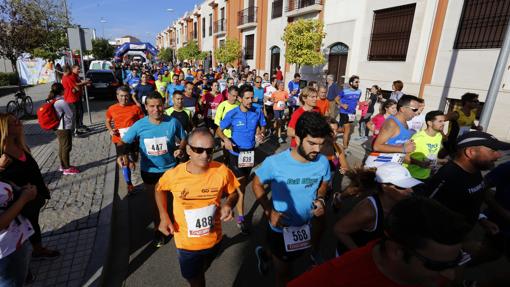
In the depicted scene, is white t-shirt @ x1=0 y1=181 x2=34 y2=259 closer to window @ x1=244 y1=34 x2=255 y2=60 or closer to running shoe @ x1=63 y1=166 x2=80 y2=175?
running shoe @ x1=63 y1=166 x2=80 y2=175

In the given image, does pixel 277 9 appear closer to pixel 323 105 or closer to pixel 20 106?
pixel 20 106

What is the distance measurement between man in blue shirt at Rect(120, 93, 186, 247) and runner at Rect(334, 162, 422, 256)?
92.9 inches

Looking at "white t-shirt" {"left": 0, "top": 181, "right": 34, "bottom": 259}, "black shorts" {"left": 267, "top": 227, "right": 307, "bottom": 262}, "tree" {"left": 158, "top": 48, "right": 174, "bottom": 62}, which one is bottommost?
"black shorts" {"left": 267, "top": 227, "right": 307, "bottom": 262}

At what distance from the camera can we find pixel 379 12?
12844 mm

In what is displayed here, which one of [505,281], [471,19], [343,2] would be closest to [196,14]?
[343,2]

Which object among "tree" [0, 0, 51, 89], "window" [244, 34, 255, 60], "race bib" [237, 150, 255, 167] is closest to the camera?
"race bib" [237, 150, 255, 167]

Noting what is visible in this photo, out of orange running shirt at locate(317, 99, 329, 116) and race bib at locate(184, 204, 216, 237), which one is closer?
race bib at locate(184, 204, 216, 237)

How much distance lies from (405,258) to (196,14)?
50.0 meters

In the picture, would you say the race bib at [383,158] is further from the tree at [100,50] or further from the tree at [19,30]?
the tree at [100,50]

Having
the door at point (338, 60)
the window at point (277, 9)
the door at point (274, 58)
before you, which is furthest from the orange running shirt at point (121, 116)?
the window at point (277, 9)

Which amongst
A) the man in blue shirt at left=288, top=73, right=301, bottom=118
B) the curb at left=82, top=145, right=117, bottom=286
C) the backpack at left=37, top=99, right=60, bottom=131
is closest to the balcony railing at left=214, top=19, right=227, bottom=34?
the man in blue shirt at left=288, top=73, right=301, bottom=118

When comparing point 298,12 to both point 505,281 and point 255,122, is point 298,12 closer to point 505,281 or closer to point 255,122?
point 255,122

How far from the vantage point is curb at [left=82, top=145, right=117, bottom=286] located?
3.17 metres

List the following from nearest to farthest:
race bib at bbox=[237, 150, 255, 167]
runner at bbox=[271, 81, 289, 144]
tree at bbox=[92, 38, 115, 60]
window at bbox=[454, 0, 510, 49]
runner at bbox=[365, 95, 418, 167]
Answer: runner at bbox=[365, 95, 418, 167], race bib at bbox=[237, 150, 255, 167], window at bbox=[454, 0, 510, 49], runner at bbox=[271, 81, 289, 144], tree at bbox=[92, 38, 115, 60]
